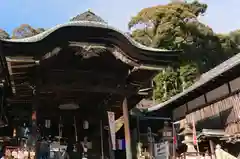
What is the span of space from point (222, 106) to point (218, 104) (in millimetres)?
284

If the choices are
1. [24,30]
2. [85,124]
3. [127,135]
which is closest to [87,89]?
[127,135]

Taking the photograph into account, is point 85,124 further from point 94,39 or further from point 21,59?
point 21,59

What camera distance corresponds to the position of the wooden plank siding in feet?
42.1

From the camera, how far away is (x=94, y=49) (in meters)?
9.88

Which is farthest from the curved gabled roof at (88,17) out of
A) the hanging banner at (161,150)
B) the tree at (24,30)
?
the tree at (24,30)

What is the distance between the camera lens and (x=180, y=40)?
33.9 m

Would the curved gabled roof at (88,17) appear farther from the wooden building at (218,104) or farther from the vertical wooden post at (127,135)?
the wooden building at (218,104)

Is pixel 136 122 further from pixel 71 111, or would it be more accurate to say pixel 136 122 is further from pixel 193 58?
pixel 193 58

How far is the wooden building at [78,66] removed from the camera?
9352 mm

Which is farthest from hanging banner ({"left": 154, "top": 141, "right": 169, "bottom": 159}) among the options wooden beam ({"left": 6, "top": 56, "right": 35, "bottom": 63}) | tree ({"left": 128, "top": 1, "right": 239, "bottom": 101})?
tree ({"left": 128, "top": 1, "right": 239, "bottom": 101})

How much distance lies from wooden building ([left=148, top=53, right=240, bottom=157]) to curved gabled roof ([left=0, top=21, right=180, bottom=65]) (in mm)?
3495

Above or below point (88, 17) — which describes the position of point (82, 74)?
below

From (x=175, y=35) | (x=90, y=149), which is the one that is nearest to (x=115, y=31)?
(x=90, y=149)

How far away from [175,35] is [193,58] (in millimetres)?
3350
